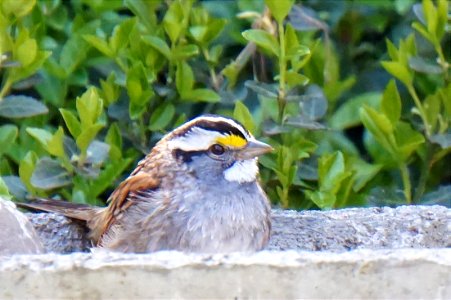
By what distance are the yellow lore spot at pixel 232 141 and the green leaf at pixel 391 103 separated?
799 mm

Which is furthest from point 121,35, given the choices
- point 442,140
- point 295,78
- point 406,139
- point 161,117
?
point 442,140

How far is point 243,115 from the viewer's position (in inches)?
173

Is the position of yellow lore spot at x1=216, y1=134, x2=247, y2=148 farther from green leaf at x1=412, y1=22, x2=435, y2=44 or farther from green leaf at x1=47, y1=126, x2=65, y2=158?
green leaf at x1=412, y1=22, x2=435, y2=44

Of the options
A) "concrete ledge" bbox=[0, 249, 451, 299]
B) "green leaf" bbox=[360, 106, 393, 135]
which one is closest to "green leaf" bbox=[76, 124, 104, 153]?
"green leaf" bbox=[360, 106, 393, 135]

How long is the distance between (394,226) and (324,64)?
1.10 m

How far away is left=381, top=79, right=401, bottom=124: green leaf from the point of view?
451 centimetres

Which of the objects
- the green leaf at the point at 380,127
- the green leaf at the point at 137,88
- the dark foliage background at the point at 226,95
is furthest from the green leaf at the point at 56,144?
the green leaf at the point at 380,127

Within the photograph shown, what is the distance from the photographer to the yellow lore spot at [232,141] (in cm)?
390

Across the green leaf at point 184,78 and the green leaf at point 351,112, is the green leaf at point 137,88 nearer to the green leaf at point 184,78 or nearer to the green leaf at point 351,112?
the green leaf at point 184,78

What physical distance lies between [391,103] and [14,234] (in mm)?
1653

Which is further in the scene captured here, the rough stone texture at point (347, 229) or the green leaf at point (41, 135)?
the green leaf at point (41, 135)

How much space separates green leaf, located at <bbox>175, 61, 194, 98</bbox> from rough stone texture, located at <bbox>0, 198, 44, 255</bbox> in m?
1.21

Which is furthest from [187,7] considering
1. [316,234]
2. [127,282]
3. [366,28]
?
[127,282]

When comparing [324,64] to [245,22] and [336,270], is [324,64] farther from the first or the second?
[336,270]
